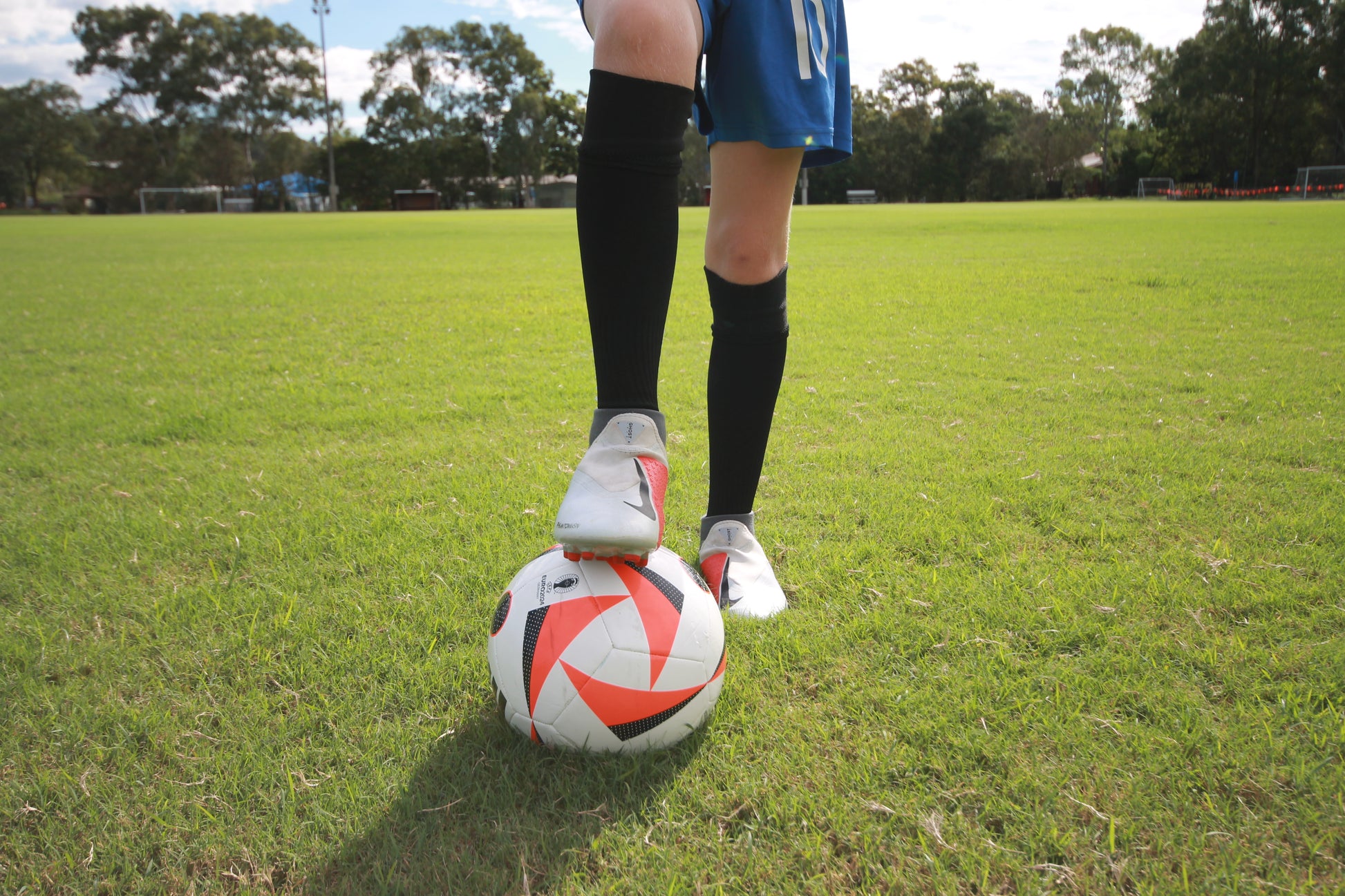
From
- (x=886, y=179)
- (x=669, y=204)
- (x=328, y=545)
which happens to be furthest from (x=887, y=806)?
(x=886, y=179)

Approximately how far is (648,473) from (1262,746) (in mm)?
1254

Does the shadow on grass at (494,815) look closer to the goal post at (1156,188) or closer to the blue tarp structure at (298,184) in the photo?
the goal post at (1156,188)

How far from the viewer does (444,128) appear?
73.1 metres

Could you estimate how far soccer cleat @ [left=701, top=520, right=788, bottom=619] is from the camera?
80.4 inches

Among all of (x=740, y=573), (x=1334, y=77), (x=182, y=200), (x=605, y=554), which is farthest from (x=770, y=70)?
(x=182, y=200)

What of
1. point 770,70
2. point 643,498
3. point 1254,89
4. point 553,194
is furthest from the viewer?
point 553,194

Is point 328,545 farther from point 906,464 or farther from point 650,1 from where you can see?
point 906,464

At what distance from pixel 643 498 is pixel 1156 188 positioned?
6946cm

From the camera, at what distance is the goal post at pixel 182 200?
216 feet

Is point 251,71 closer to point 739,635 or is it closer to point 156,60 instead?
point 156,60

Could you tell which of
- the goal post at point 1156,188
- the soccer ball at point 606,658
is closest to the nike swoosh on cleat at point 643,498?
the soccer ball at point 606,658

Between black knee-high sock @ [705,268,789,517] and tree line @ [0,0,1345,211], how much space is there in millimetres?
64079

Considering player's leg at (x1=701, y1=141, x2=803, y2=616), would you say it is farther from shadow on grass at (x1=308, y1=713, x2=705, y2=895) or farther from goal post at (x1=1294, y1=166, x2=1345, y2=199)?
goal post at (x1=1294, y1=166, x2=1345, y2=199)

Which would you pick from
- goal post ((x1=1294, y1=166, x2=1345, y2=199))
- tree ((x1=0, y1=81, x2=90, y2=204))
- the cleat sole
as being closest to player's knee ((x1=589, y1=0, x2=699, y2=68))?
the cleat sole
